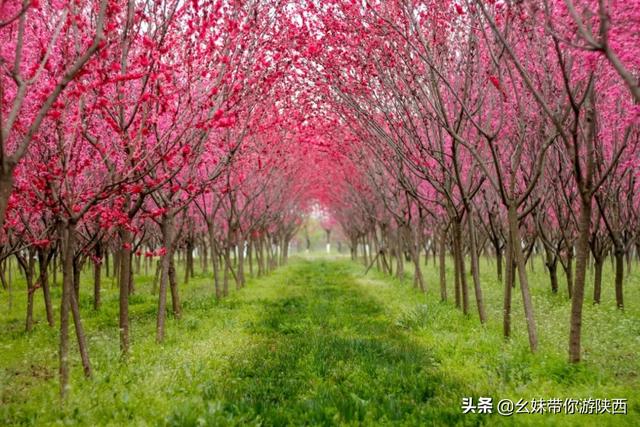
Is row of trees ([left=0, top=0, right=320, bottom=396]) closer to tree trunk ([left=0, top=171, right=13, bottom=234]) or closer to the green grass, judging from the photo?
tree trunk ([left=0, top=171, right=13, bottom=234])

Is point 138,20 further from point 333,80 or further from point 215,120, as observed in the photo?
point 333,80

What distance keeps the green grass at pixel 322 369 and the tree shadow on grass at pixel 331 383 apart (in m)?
0.03

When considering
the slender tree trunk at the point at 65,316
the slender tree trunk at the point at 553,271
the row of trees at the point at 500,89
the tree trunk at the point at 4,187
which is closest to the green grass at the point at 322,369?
the slender tree trunk at the point at 65,316

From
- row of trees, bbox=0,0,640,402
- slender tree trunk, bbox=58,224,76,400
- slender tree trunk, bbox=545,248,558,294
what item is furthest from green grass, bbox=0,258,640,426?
slender tree trunk, bbox=545,248,558,294

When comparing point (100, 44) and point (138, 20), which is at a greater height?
point (138, 20)

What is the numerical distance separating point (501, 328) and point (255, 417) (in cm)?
708

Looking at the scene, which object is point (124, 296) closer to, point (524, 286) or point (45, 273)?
point (45, 273)

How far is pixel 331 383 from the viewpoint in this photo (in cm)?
784

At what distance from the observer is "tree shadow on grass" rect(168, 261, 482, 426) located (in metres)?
6.43

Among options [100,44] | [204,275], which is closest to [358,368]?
[100,44]

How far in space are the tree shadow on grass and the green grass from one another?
1.0 inches

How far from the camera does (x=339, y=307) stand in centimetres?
1580

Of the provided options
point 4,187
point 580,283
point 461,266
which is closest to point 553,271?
point 461,266

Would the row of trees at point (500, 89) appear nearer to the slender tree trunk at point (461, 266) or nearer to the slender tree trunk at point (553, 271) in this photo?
the slender tree trunk at point (461, 266)
